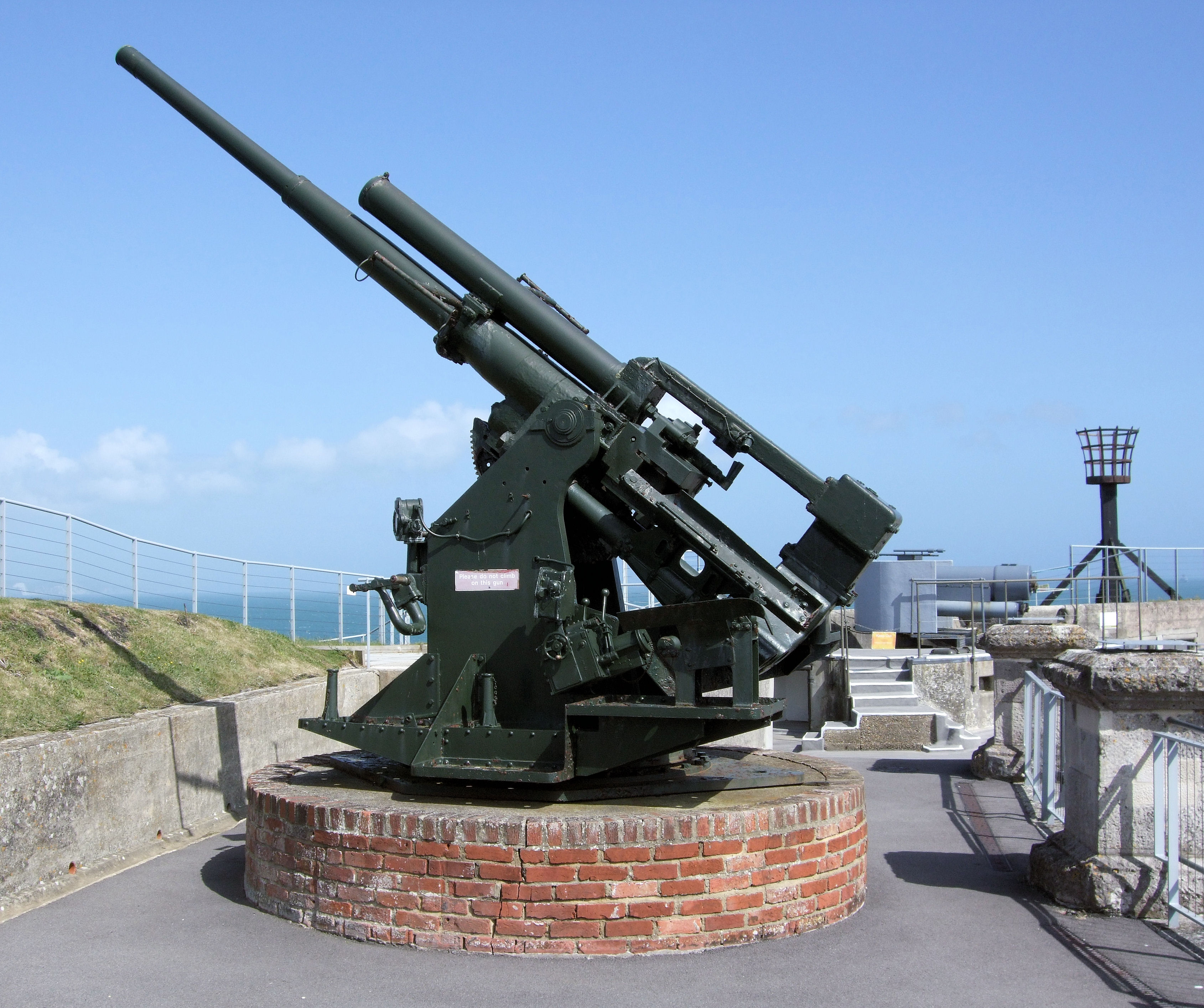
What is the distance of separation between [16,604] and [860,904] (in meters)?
7.04

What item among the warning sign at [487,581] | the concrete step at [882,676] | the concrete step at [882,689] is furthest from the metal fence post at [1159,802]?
the concrete step at [882,676]

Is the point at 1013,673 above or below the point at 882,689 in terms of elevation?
above

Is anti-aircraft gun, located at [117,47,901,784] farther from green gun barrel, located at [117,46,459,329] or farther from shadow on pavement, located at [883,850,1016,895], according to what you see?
shadow on pavement, located at [883,850,1016,895]

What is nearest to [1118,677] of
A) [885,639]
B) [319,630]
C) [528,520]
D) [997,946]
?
[997,946]

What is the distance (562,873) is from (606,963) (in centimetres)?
47

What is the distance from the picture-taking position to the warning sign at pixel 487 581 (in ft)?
23.1

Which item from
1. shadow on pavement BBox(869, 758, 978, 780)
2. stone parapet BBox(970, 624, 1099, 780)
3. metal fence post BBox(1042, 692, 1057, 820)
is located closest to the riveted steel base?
metal fence post BBox(1042, 692, 1057, 820)

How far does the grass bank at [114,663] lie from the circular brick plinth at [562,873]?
8.12ft

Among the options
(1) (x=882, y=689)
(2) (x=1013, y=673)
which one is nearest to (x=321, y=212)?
(2) (x=1013, y=673)

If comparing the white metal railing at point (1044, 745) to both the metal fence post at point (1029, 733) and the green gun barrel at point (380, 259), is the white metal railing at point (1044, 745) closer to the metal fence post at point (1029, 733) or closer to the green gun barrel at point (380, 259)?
the metal fence post at point (1029, 733)

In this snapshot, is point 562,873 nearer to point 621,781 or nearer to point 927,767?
point 621,781

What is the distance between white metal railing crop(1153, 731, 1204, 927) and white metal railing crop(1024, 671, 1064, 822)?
6.30 ft

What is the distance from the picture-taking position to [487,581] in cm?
711

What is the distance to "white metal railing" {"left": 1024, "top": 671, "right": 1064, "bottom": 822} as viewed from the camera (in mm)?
9047
